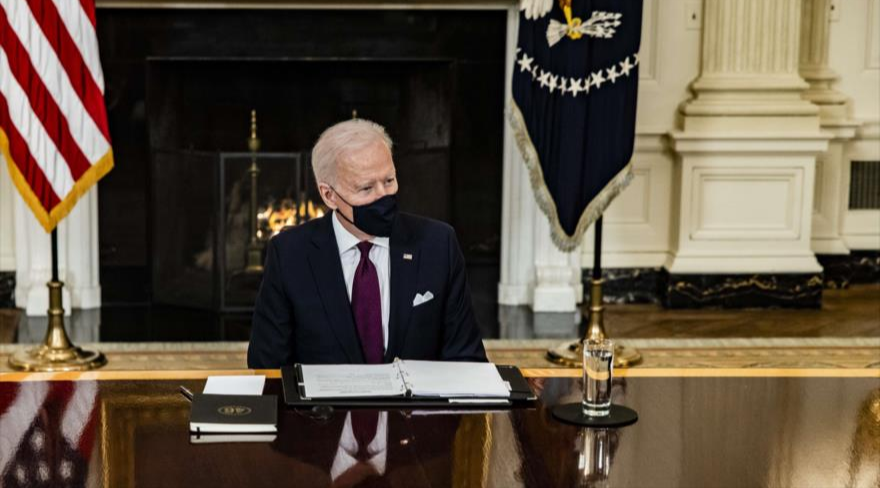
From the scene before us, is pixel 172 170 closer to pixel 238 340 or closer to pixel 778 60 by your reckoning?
pixel 238 340

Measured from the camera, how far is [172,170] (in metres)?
6.23

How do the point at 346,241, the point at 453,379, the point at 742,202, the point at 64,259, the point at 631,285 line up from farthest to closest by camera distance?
the point at 631,285, the point at 742,202, the point at 64,259, the point at 346,241, the point at 453,379

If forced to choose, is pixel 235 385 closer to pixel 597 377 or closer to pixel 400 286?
pixel 400 286

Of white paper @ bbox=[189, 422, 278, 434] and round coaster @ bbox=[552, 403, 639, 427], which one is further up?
round coaster @ bbox=[552, 403, 639, 427]

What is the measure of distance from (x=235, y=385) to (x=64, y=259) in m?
3.58

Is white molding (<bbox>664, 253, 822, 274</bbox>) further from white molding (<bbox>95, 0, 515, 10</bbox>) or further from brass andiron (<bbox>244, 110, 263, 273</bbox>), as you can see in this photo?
brass andiron (<bbox>244, 110, 263, 273</bbox>)

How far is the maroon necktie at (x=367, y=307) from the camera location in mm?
3039

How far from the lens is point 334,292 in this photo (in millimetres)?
3020

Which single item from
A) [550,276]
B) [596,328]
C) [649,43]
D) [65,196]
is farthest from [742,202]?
[65,196]

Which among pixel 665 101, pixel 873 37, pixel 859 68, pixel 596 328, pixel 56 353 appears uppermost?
pixel 873 37

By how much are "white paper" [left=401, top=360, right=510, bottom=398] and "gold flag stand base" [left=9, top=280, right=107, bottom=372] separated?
8.65 feet

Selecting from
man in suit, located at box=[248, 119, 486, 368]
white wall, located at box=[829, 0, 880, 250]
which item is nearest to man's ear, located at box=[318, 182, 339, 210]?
man in suit, located at box=[248, 119, 486, 368]

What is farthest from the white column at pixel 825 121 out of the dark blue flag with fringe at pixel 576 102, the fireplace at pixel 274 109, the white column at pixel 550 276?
the dark blue flag with fringe at pixel 576 102

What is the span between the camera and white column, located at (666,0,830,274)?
19.9 ft
